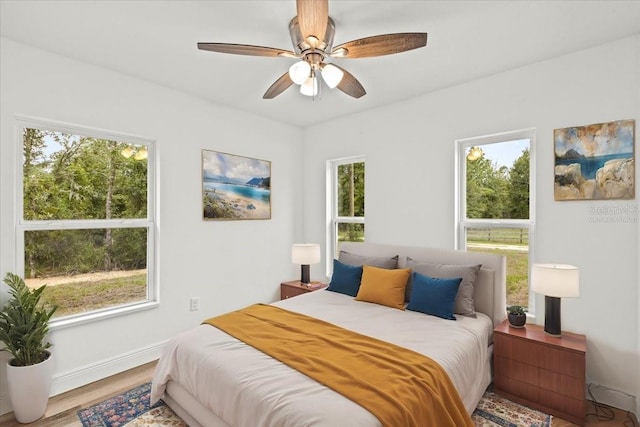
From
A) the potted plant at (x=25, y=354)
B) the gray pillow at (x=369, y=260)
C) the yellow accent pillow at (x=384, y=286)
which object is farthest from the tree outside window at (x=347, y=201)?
the potted plant at (x=25, y=354)

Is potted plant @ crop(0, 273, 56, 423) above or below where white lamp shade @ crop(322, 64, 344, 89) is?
below

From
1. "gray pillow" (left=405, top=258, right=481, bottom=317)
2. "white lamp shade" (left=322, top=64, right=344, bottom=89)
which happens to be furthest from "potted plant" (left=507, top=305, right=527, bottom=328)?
"white lamp shade" (left=322, top=64, right=344, bottom=89)

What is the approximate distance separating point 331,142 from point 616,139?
2.80 m

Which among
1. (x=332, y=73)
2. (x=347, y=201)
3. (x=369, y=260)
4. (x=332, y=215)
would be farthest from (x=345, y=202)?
(x=332, y=73)

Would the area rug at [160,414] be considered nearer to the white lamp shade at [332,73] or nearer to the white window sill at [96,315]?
the white window sill at [96,315]

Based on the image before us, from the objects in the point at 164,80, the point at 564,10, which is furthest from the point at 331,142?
the point at 564,10

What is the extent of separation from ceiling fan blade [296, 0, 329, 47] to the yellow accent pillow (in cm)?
196

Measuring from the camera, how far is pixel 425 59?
2.62 meters

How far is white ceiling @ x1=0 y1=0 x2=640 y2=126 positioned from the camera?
6.49 feet

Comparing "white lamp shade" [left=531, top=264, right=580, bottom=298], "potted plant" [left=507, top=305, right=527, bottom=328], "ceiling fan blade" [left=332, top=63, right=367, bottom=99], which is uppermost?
"ceiling fan blade" [left=332, top=63, right=367, bottom=99]

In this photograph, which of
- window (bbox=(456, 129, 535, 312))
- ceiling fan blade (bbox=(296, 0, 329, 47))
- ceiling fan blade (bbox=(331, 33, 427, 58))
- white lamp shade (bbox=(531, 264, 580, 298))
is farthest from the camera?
window (bbox=(456, 129, 535, 312))

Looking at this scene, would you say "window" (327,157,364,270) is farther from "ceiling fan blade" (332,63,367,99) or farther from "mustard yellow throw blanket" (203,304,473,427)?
"mustard yellow throw blanket" (203,304,473,427)

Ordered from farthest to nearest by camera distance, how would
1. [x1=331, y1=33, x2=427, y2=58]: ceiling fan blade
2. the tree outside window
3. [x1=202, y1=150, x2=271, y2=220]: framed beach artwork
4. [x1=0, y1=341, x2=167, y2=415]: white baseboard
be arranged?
the tree outside window < [x1=202, y1=150, x2=271, y2=220]: framed beach artwork < [x1=0, y1=341, x2=167, y2=415]: white baseboard < [x1=331, y1=33, x2=427, y2=58]: ceiling fan blade

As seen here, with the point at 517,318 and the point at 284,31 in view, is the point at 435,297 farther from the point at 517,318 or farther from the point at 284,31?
the point at 284,31
